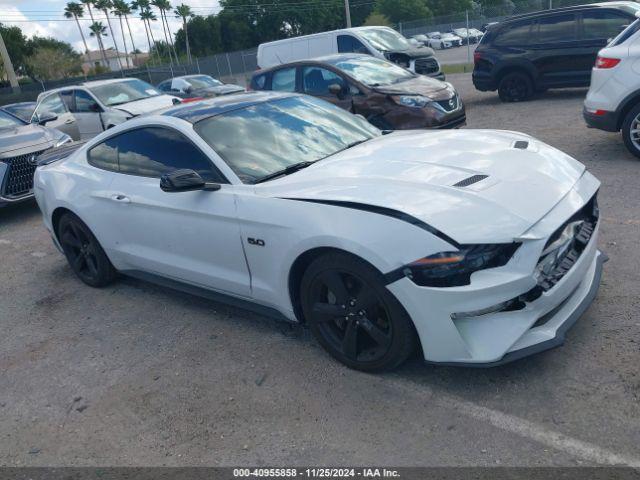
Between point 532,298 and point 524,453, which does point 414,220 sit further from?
point 524,453

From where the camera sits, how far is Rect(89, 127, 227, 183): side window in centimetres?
391

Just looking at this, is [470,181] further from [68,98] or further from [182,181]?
[68,98]

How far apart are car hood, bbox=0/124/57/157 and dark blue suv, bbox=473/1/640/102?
8716 mm

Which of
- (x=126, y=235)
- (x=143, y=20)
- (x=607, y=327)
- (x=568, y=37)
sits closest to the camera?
(x=607, y=327)

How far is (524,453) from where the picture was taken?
2.59 m

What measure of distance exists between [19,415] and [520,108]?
34.3ft

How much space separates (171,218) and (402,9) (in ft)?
220

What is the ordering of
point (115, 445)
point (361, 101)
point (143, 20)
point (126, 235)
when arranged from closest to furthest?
point (115, 445) < point (126, 235) < point (361, 101) < point (143, 20)

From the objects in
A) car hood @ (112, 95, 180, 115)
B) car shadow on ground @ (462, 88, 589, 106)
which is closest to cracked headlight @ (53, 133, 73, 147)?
car hood @ (112, 95, 180, 115)

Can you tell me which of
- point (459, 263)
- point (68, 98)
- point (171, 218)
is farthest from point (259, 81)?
point (459, 263)

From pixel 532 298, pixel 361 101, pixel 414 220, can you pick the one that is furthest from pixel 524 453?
pixel 361 101

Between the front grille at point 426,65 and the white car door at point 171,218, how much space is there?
10901 mm

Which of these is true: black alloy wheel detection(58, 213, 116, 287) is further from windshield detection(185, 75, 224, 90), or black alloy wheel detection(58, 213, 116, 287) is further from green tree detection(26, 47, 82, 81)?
green tree detection(26, 47, 82, 81)

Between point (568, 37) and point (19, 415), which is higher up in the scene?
point (568, 37)
